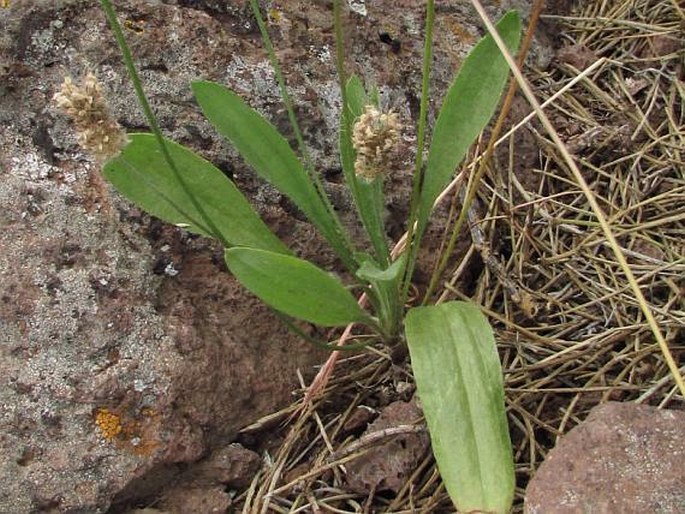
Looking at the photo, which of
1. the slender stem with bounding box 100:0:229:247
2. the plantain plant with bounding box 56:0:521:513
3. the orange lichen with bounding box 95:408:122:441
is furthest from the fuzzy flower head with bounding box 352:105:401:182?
the orange lichen with bounding box 95:408:122:441

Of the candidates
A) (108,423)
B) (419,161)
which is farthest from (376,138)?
(108,423)

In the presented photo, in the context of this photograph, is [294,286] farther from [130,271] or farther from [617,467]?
[617,467]

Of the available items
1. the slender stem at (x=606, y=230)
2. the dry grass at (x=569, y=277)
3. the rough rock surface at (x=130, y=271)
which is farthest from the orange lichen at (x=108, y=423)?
the slender stem at (x=606, y=230)

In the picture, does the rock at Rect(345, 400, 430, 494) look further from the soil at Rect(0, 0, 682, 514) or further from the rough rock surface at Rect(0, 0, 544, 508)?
the rough rock surface at Rect(0, 0, 544, 508)

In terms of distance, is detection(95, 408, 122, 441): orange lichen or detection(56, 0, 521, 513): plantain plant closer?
detection(56, 0, 521, 513): plantain plant

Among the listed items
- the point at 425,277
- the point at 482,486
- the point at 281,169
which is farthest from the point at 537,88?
the point at 482,486

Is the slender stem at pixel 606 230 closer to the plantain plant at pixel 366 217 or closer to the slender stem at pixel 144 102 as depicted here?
the plantain plant at pixel 366 217
